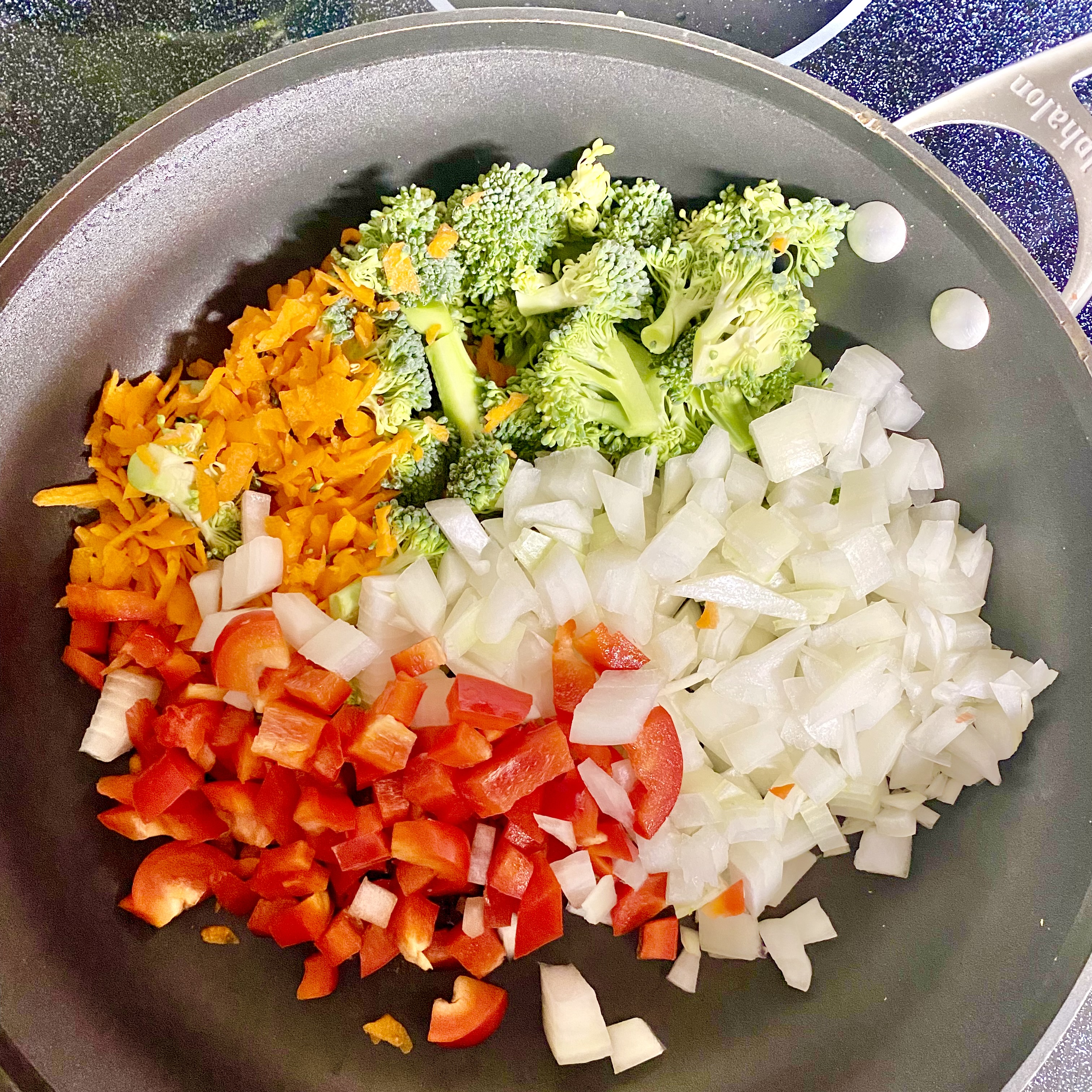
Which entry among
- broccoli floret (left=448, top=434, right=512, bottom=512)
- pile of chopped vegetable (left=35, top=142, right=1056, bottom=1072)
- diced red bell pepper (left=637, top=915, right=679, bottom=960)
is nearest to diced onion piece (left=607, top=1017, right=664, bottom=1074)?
pile of chopped vegetable (left=35, top=142, right=1056, bottom=1072)

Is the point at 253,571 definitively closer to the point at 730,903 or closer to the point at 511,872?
the point at 511,872

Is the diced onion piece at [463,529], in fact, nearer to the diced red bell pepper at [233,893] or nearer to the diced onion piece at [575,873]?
the diced onion piece at [575,873]

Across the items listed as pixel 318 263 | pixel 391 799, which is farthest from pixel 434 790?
pixel 318 263

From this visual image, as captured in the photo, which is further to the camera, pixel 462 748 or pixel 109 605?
pixel 109 605

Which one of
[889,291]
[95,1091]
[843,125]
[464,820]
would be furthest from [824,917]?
[843,125]

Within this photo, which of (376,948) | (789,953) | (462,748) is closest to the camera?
(462,748)

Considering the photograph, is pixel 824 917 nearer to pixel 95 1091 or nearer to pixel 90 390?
pixel 95 1091

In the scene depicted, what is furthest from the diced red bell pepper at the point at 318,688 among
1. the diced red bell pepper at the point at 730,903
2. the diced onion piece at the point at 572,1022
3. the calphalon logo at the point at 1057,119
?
the calphalon logo at the point at 1057,119

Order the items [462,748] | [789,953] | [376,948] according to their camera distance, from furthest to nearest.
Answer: [789,953] → [376,948] → [462,748]
